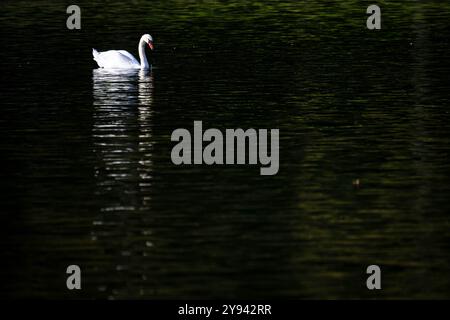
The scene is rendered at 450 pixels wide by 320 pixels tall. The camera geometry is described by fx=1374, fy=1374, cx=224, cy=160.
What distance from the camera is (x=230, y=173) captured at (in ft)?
90.9

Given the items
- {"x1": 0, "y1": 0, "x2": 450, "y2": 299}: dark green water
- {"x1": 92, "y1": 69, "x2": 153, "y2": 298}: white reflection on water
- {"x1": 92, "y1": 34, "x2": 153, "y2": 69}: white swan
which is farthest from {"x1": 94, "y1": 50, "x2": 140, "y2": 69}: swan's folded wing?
{"x1": 92, "y1": 69, "x2": 153, "y2": 298}: white reflection on water

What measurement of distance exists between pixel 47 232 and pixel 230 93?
1665 cm

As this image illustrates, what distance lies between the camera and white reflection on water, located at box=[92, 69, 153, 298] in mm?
21859

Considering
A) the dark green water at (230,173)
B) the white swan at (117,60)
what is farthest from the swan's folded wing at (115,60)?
the dark green water at (230,173)

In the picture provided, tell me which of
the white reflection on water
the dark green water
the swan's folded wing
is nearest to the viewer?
the dark green water

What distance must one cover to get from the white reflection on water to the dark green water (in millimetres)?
54

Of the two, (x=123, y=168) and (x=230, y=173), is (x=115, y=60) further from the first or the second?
(x=230, y=173)

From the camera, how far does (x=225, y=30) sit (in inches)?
2210

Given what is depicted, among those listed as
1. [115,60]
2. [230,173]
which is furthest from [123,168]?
[115,60]

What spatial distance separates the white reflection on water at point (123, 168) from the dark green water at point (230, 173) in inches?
2.1

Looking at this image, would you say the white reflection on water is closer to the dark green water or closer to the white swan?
the dark green water

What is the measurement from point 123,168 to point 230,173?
2.21 m

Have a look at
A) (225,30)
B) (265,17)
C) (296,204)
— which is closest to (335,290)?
(296,204)

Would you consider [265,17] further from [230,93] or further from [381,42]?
[230,93]
